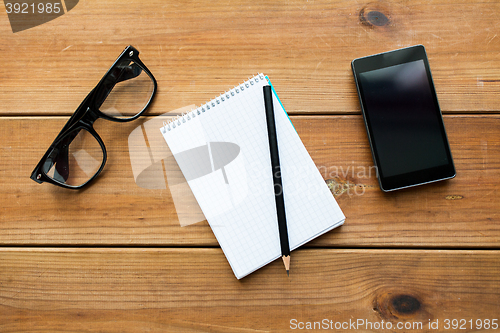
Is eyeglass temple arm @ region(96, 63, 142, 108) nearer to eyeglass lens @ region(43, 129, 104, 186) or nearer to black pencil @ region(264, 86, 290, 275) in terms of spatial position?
eyeglass lens @ region(43, 129, 104, 186)

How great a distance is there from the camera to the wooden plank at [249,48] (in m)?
0.57

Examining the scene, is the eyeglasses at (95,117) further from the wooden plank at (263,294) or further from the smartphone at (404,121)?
the smartphone at (404,121)

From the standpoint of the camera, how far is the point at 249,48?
0.58 m

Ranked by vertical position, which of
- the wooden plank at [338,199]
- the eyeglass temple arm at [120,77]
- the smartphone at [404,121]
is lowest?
the wooden plank at [338,199]

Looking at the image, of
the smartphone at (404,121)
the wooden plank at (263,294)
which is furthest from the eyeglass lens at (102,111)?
the smartphone at (404,121)

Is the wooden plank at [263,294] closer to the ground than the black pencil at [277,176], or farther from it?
closer to the ground

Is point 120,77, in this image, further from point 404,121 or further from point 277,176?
point 404,121

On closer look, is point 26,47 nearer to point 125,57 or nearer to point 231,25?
point 125,57

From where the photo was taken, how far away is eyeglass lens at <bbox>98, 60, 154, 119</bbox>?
0.57 meters

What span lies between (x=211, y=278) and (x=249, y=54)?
1.40 ft

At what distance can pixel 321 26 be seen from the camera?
1.91 feet

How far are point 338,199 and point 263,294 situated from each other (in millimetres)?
219

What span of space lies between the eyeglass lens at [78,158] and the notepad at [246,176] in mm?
143

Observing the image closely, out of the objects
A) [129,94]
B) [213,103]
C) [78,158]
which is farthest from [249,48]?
[78,158]
